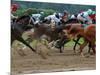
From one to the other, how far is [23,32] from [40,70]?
443 mm

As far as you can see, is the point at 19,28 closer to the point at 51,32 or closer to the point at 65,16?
the point at 51,32

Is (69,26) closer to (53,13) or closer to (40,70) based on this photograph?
(53,13)

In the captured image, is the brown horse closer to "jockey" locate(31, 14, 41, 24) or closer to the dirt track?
the dirt track

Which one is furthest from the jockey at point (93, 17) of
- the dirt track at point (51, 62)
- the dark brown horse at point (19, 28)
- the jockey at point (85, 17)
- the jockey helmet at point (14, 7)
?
the jockey helmet at point (14, 7)

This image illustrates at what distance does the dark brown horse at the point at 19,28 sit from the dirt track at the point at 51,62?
123 mm

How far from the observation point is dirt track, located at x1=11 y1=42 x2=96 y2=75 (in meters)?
2.19

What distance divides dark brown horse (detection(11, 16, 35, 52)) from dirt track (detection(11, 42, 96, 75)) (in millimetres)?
123

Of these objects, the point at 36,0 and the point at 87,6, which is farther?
the point at 87,6

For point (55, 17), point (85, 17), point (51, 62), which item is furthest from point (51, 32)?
point (85, 17)

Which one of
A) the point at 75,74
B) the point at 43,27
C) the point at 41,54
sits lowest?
the point at 75,74

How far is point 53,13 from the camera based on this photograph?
2312 mm

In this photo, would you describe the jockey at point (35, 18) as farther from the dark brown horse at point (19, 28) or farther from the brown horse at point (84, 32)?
the brown horse at point (84, 32)

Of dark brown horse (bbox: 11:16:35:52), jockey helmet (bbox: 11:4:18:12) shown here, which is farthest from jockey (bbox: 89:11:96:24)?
jockey helmet (bbox: 11:4:18:12)
